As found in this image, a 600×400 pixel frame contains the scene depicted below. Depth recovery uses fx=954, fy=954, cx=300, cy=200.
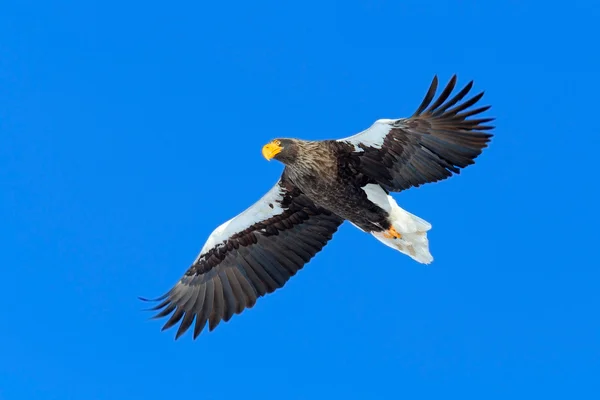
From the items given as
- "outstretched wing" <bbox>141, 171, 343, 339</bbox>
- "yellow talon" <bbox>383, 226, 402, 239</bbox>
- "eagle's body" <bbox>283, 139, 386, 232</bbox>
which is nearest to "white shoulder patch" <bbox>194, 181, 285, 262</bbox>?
"outstretched wing" <bbox>141, 171, 343, 339</bbox>

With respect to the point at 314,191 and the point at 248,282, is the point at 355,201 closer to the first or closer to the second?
the point at 314,191

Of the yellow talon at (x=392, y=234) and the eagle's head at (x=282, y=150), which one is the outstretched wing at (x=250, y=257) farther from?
the eagle's head at (x=282, y=150)

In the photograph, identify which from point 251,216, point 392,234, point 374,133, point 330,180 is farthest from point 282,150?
point 392,234

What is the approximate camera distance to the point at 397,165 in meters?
12.8

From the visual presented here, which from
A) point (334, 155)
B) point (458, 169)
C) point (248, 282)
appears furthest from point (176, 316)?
point (458, 169)

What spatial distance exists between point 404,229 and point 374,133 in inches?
59.6

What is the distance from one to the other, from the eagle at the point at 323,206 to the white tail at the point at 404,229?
0.05ft

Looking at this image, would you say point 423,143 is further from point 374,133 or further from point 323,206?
point 323,206

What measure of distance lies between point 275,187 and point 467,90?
10.4 feet

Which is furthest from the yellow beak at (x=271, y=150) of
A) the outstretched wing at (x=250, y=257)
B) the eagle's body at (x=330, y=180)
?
the outstretched wing at (x=250, y=257)

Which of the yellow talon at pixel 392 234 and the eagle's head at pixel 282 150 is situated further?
the yellow talon at pixel 392 234

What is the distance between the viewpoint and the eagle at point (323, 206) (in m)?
12.5

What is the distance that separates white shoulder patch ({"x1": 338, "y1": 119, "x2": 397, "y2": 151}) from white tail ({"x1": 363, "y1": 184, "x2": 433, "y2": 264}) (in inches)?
27.1

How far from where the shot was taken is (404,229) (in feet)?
43.3
